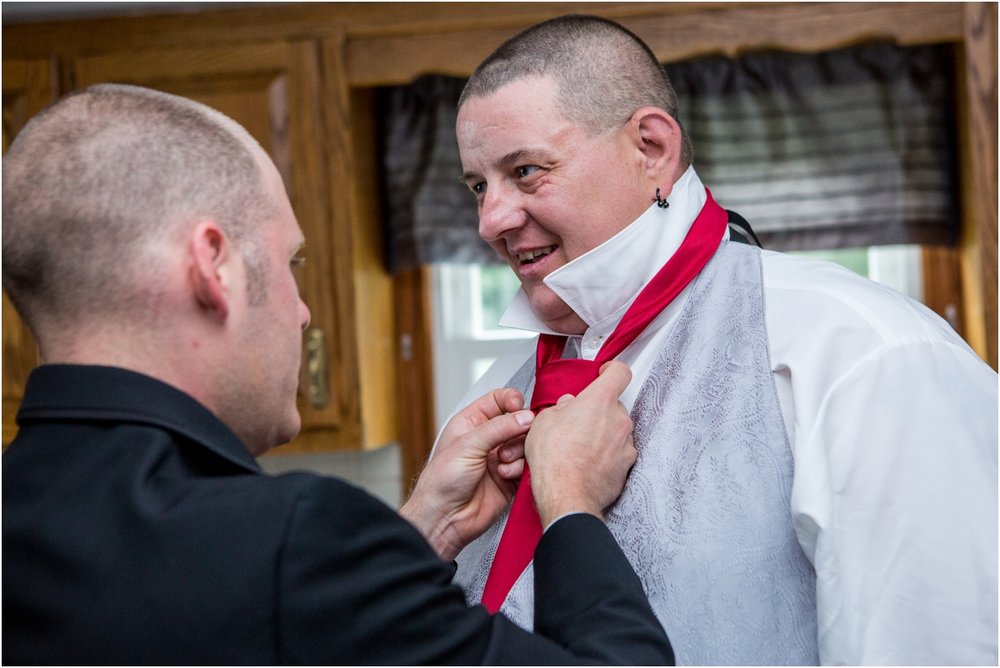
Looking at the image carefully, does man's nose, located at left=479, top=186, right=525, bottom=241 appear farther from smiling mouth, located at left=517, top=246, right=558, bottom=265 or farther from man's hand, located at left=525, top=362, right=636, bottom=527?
man's hand, located at left=525, top=362, right=636, bottom=527

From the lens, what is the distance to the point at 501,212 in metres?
1.32

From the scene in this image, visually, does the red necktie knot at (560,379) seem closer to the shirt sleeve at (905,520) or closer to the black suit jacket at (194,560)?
the shirt sleeve at (905,520)

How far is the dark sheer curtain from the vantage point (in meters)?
2.92

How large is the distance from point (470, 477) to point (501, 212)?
0.31m

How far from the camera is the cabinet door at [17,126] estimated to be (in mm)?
2965

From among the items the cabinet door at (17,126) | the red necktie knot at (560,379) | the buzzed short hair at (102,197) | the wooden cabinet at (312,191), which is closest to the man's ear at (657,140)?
the red necktie knot at (560,379)

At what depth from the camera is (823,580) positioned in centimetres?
109

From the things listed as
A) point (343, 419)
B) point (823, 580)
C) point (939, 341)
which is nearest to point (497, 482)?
point (823, 580)

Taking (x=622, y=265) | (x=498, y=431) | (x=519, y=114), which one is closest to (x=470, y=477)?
(x=498, y=431)

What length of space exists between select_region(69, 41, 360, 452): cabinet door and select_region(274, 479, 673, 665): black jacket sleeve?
1.95 meters

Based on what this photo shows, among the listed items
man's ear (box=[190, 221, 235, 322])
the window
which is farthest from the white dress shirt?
the window

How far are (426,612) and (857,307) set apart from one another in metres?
0.57

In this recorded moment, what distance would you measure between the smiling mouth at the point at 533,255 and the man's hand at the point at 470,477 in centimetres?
16

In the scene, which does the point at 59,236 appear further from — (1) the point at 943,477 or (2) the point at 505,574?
(1) the point at 943,477
